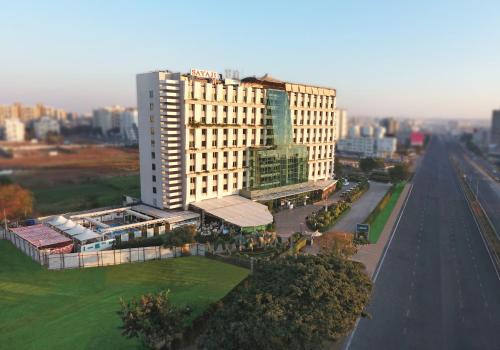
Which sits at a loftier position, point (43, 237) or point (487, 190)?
point (43, 237)

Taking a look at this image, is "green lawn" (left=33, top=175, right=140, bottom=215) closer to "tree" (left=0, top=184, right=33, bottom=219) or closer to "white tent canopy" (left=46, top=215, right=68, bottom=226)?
"tree" (left=0, top=184, right=33, bottom=219)

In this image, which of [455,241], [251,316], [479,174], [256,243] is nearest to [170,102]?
[256,243]

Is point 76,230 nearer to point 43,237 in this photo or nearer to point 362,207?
point 43,237

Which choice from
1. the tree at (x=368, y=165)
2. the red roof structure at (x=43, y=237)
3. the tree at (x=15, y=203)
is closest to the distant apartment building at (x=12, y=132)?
the tree at (x=15, y=203)

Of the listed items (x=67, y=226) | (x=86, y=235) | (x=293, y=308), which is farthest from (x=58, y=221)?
(x=293, y=308)

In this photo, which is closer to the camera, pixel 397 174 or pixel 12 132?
pixel 397 174

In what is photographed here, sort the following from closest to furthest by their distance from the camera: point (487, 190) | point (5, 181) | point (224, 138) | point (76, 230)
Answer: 1. point (76, 230)
2. point (224, 138)
3. point (5, 181)
4. point (487, 190)

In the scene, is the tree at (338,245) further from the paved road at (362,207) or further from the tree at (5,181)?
the tree at (5,181)

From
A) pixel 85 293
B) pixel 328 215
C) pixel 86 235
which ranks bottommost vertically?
pixel 85 293
